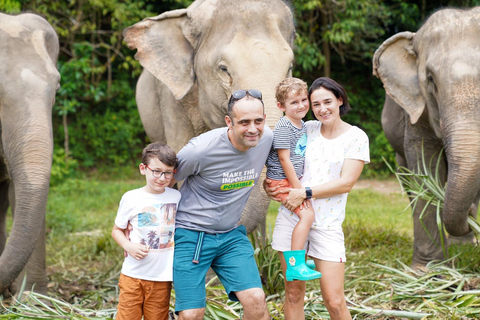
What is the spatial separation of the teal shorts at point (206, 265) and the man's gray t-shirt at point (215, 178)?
0.16 feet

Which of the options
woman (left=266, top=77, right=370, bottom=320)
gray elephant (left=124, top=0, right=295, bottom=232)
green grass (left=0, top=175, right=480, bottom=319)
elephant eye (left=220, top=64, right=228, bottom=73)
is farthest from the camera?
elephant eye (left=220, top=64, right=228, bottom=73)

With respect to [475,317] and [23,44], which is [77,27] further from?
[475,317]

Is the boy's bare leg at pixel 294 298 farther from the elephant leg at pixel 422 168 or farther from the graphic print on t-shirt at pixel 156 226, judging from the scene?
the elephant leg at pixel 422 168

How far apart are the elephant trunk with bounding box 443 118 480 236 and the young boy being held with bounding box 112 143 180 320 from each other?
1.84 meters

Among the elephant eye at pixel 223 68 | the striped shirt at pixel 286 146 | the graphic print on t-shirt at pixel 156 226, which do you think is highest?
the elephant eye at pixel 223 68

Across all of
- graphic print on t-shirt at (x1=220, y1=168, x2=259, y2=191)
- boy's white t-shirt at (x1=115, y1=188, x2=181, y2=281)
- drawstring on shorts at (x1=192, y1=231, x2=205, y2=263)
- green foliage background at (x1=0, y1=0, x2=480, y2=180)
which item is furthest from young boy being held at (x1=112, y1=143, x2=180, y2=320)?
green foliage background at (x1=0, y1=0, x2=480, y2=180)

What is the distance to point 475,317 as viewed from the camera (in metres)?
3.46

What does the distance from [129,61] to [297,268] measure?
7.88 meters

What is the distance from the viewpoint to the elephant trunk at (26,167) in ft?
11.1

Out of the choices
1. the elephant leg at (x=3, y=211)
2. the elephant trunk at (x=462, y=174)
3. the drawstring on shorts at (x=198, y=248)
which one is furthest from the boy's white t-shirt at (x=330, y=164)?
the elephant leg at (x=3, y=211)

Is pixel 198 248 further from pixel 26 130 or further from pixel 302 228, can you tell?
pixel 26 130

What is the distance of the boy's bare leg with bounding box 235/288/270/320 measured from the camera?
115 inches

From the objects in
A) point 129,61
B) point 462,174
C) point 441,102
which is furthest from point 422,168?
point 129,61

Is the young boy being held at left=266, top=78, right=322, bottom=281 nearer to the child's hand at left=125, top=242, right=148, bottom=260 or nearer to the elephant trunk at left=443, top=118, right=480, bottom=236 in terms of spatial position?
the child's hand at left=125, top=242, right=148, bottom=260
